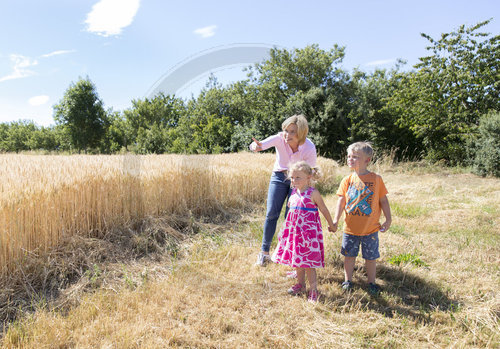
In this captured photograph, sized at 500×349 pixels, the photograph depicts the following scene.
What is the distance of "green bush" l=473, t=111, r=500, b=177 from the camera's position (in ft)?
38.4

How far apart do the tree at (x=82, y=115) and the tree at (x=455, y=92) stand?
2772cm

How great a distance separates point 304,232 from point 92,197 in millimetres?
3050

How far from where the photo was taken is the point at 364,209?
3070 millimetres

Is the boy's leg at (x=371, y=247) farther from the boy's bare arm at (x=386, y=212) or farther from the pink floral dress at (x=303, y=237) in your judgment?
the pink floral dress at (x=303, y=237)

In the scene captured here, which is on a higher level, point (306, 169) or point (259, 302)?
point (306, 169)

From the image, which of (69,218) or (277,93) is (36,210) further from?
(277,93)

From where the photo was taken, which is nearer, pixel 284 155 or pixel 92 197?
pixel 284 155

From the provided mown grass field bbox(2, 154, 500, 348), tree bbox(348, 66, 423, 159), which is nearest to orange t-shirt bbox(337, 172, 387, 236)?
mown grass field bbox(2, 154, 500, 348)

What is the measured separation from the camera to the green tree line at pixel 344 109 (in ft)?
46.2

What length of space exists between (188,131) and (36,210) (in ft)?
88.3

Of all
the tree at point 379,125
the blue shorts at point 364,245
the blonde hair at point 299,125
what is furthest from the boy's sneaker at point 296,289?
the tree at point 379,125

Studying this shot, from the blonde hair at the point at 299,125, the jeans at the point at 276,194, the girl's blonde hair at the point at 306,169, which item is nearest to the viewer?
the girl's blonde hair at the point at 306,169

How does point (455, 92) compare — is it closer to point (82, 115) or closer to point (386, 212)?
point (386, 212)

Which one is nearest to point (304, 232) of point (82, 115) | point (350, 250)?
point (350, 250)
